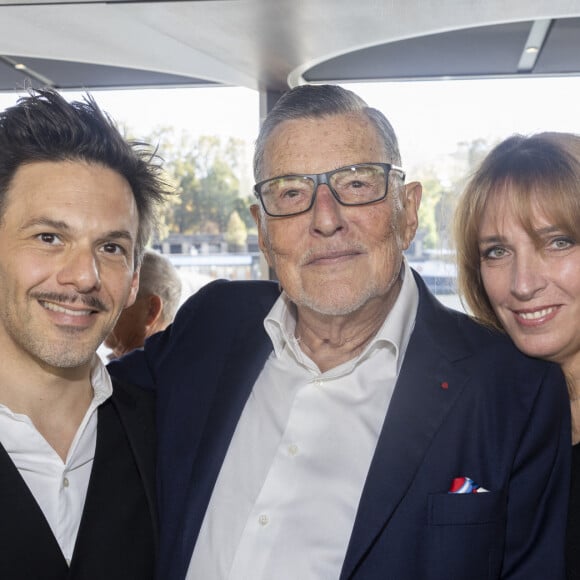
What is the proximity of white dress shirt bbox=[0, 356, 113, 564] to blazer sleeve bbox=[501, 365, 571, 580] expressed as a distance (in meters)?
0.99

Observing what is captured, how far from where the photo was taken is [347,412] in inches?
70.4

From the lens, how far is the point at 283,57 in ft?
15.2

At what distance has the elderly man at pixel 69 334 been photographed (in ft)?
5.23

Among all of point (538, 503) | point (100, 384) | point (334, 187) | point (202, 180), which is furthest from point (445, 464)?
point (202, 180)

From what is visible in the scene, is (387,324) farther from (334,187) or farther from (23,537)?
(23,537)

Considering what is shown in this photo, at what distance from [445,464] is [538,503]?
0.78 ft

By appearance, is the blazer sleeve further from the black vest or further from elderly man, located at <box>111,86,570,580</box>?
the black vest

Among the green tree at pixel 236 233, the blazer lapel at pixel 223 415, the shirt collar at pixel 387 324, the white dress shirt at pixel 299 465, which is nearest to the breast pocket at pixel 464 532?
the white dress shirt at pixel 299 465

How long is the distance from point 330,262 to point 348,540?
687 mm

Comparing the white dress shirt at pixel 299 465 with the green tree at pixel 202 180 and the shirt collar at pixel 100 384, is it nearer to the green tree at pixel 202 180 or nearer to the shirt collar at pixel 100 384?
the shirt collar at pixel 100 384

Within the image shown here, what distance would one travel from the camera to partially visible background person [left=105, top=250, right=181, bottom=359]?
11.4 feet

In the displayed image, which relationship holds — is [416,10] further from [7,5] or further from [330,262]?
[330,262]

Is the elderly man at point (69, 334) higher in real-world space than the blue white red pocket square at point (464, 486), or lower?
higher

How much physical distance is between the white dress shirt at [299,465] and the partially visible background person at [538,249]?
27cm
